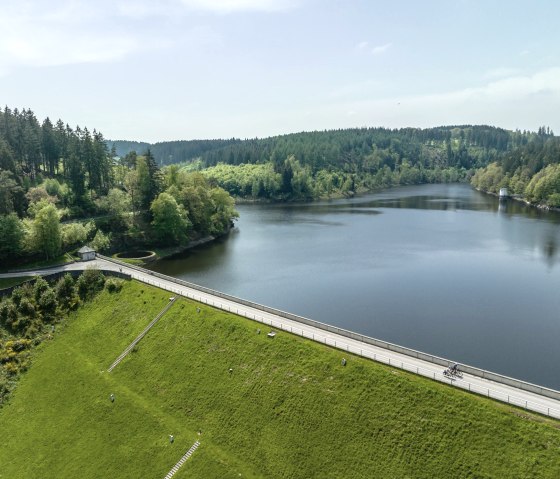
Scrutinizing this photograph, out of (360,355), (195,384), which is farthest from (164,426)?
(360,355)

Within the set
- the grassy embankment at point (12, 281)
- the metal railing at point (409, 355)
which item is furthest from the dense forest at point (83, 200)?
the metal railing at point (409, 355)

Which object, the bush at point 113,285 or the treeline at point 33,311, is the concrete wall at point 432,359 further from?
the treeline at point 33,311

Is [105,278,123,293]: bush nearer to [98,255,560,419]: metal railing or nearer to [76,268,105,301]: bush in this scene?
[76,268,105,301]: bush

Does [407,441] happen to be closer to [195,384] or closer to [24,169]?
[195,384]

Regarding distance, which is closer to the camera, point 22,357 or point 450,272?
point 22,357

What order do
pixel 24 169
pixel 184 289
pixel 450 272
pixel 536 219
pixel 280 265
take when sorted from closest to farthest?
pixel 184 289, pixel 450 272, pixel 280 265, pixel 24 169, pixel 536 219

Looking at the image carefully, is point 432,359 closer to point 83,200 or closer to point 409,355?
point 409,355

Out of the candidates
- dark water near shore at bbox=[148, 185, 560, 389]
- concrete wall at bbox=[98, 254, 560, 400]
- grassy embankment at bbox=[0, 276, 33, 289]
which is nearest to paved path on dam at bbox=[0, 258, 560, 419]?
concrete wall at bbox=[98, 254, 560, 400]
